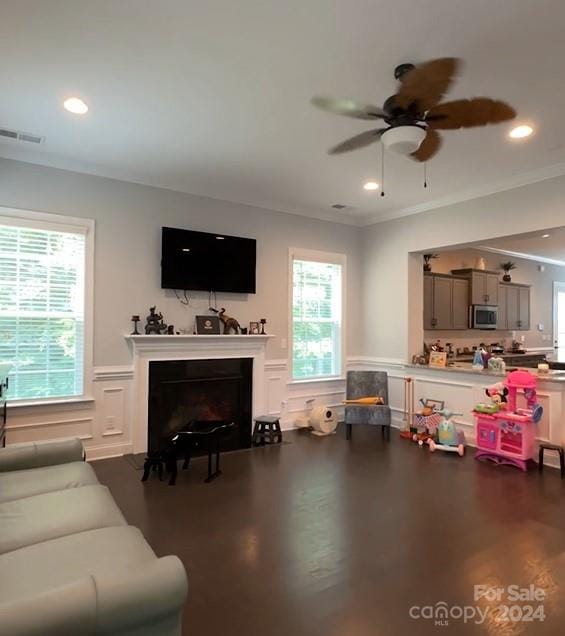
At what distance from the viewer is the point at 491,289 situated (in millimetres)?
7719

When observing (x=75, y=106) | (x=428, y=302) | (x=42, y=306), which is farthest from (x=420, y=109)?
(x=428, y=302)

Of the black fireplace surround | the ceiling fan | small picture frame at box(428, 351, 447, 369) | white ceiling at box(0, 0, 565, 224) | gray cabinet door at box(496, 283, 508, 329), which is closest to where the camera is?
white ceiling at box(0, 0, 565, 224)

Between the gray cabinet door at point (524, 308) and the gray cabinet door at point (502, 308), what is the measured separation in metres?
0.55

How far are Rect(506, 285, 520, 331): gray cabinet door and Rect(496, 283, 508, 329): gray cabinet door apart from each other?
2.9 inches

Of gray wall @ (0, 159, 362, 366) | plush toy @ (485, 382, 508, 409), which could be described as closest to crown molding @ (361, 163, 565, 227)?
gray wall @ (0, 159, 362, 366)

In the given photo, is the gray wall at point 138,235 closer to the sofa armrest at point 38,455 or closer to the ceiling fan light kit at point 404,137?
the sofa armrest at point 38,455

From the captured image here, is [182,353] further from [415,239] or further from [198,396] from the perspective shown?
[415,239]

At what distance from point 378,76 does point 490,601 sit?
10.4 ft

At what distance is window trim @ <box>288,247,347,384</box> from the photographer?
5.79 m

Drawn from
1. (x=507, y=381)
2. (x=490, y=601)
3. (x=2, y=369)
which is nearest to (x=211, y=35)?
(x=2, y=369)

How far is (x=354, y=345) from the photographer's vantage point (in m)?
6.45

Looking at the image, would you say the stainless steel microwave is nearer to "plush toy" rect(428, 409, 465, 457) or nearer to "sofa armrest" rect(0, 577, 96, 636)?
"plush toy" rect(428, 409, 465, 457)

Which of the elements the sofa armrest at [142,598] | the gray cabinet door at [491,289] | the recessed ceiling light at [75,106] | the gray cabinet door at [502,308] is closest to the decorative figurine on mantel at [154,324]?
the recessed ceiling light at [75,106]

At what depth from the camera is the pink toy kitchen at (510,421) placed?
426 centimetres
